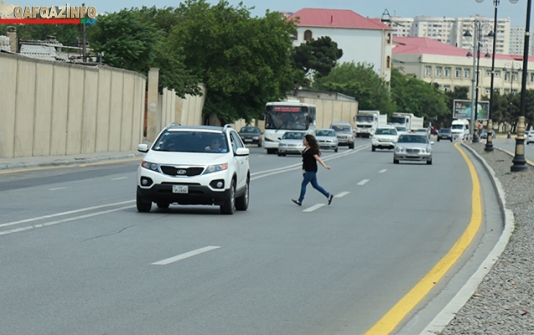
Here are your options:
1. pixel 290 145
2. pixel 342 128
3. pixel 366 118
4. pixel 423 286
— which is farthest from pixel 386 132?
pixel 423 286

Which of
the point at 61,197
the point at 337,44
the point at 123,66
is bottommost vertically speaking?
the point at 61,197

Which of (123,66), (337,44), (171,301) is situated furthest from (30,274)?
(337,44)

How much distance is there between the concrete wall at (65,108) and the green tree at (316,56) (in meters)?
109

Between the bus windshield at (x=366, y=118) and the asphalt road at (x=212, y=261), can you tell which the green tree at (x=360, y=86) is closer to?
the bus windshield at (x=366, y=118)

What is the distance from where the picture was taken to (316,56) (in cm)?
16325

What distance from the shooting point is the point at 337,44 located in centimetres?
17162

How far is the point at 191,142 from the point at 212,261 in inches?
293

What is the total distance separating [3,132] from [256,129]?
3935 cm

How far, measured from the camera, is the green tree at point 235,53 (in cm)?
7294

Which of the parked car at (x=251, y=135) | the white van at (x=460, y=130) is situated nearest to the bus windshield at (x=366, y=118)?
the white van at (x=460, y=130)

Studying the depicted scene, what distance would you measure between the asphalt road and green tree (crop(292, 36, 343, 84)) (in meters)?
139

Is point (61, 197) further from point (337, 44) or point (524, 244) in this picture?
point (337, 44)

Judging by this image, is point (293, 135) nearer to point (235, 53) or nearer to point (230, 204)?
point (235, 53)

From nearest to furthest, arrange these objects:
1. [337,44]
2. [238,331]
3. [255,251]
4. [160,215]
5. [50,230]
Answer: [238,331] → [255,251] → [50,230] → [160,215] → [337,44]
